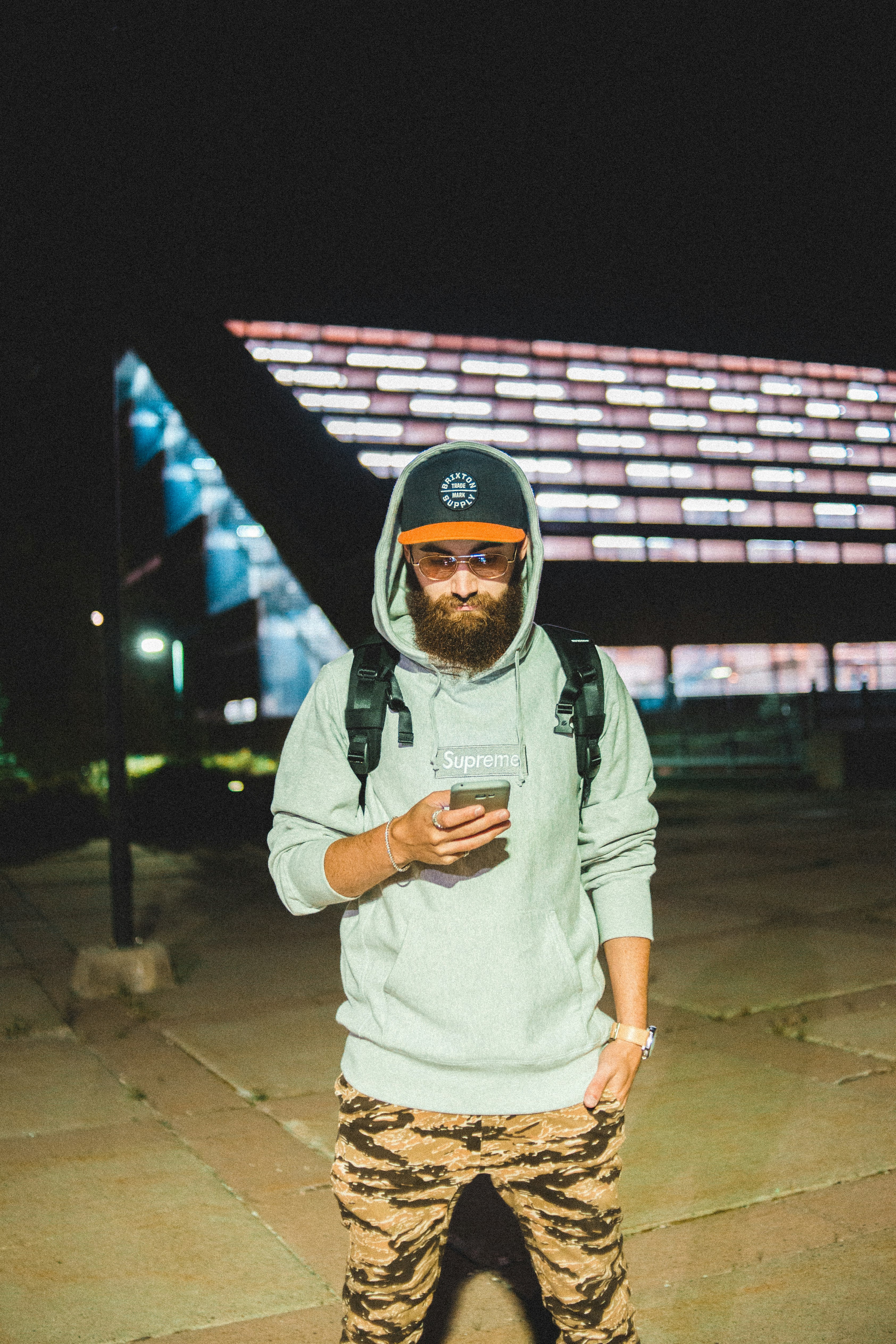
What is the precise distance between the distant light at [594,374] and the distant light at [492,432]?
5799 millimetres

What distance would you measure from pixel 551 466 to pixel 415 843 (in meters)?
62.0

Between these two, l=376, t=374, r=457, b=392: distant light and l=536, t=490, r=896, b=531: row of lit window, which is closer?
l=536, t=490, r=896, b=531: row of lit window

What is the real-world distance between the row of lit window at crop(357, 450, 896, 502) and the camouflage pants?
56.2 meters

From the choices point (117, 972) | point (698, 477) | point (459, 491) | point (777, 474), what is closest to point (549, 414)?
point (698, 477)

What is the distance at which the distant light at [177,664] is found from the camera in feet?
87.6

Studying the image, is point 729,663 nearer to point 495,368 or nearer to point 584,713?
Result: point 495,368

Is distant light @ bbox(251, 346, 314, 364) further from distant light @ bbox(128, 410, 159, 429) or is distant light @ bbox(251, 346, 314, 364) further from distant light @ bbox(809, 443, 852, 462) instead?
distant light @ bbox(809, 443, 852, 462)

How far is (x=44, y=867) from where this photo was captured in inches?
497

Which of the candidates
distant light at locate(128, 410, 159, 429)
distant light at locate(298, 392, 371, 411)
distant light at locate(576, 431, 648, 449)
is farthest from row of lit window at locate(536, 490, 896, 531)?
distant light at locate(128, 410, 159, 429)

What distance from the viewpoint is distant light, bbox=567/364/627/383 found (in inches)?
2569

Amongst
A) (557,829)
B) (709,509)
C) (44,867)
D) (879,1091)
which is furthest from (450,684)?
(709,509)

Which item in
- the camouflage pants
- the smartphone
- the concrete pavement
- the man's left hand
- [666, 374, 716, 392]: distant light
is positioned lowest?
the concrete pavement

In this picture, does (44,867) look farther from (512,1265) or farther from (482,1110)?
(482,1110)

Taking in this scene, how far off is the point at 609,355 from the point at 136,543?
30.8 metres
